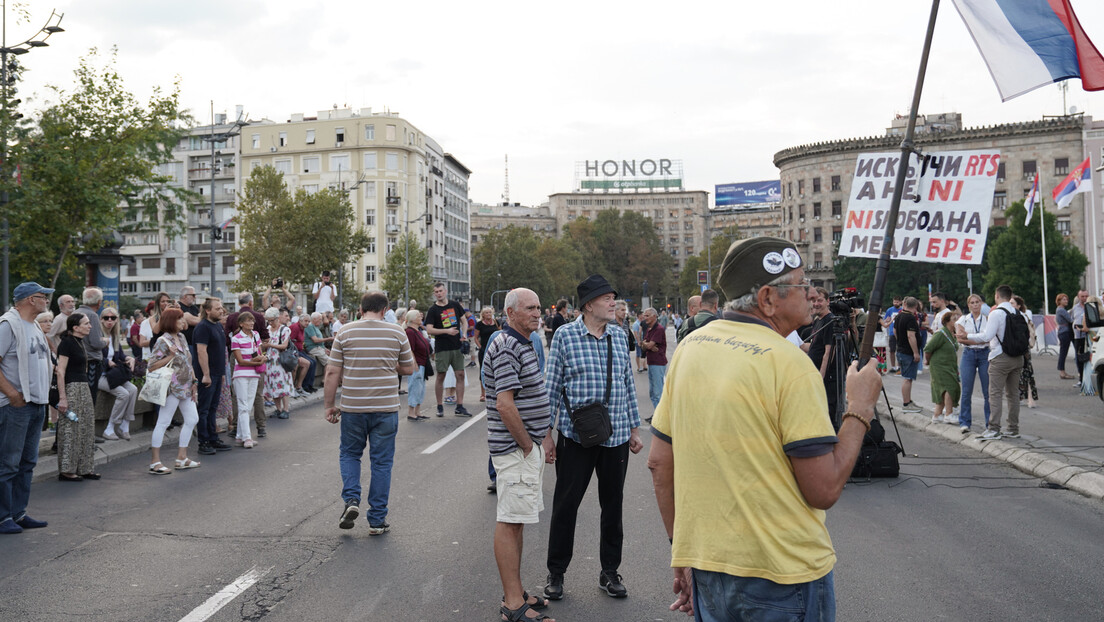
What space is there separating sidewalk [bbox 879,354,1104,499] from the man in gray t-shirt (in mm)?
9419

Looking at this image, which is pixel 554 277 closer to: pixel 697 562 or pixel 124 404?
pixel 124 404

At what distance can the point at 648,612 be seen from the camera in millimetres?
4941

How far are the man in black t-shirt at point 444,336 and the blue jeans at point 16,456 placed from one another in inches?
311

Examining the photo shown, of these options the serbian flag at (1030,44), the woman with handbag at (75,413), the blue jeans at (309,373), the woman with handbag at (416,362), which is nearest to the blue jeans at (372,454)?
the woman with handbag at (75,413)

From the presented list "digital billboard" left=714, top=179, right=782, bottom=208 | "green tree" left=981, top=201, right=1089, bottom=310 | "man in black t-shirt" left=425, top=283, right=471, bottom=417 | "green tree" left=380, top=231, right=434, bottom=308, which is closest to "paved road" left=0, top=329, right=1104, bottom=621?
"man in black t-shirt" left=425, top=283, right=471, bottom=417

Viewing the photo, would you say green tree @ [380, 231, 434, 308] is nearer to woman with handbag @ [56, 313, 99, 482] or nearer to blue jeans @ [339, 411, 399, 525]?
woman with handbag @ [56, 313, 99, 482]

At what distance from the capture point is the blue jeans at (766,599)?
96.5 inches

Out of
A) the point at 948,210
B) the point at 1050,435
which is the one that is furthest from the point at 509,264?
the point at 948,210

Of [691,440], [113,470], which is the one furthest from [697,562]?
[113,470]

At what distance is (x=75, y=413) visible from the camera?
8961mm

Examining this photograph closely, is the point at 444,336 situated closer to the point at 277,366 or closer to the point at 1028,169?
the point at 277,366

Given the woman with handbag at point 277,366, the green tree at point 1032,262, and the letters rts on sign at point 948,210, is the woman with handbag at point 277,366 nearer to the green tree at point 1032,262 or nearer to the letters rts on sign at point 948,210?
the letters rts on sign at point 948,210

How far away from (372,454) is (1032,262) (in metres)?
62.5

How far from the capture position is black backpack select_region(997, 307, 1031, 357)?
419 inches
